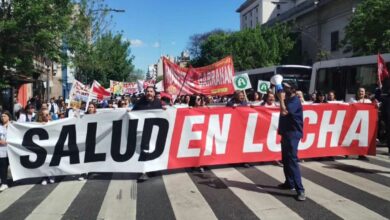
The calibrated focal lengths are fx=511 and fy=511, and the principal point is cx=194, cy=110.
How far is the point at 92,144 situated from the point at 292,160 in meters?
3.88

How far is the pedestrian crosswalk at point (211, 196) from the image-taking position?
6973 mm

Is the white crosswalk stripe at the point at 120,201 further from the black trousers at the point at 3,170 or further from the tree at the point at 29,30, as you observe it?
the tree at the point at 29,30

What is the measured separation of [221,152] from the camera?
1020 cm

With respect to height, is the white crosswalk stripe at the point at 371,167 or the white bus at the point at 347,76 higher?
the white bus at the point at 347,76

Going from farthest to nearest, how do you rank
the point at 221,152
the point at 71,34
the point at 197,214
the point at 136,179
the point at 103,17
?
the point at 103,17
the point at 71,34
the point at 221,152
the point at 136,179
the point at 197,214

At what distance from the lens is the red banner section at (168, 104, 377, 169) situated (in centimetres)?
1001

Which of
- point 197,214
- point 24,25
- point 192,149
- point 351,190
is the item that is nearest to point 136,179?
point 192,149

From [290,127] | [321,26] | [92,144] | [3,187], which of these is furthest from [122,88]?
[321,26]

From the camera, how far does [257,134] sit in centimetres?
1052

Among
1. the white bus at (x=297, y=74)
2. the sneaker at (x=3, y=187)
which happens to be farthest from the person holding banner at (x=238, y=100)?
the white bus at (x=297, y=74)

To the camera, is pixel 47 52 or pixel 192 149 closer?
pixel 192 149

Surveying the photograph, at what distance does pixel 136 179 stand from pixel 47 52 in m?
7.34

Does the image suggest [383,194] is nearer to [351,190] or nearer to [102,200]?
[351,190]

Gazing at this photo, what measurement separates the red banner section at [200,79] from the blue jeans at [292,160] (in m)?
5.78
